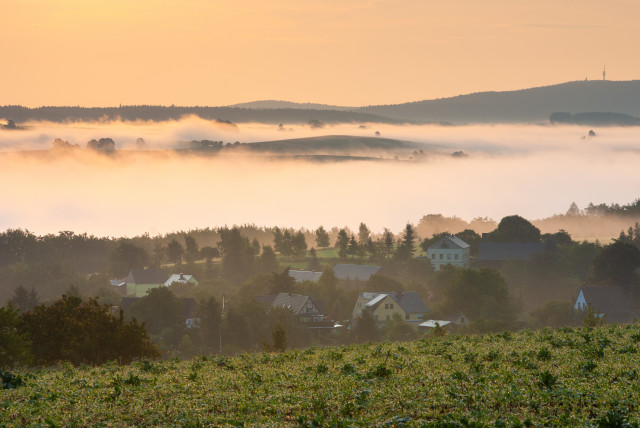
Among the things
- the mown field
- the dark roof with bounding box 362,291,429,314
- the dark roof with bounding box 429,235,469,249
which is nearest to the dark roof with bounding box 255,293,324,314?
the dark roof with bounding box 362,291,429,314

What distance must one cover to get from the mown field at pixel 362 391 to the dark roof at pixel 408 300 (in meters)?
104

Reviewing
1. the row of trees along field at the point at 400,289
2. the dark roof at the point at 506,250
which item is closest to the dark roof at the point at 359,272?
the row of trees along field at the point at 400,289

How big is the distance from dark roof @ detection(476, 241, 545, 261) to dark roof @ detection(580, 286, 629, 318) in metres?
41.3

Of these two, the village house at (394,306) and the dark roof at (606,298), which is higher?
the dark roof at (606,298)

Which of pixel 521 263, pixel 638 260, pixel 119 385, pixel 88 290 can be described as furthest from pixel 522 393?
pixel 88 290

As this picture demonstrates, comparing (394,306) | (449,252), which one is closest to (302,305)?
(394,306)

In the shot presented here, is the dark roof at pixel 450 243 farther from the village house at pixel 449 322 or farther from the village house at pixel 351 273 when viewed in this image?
the village house at pixel 449 322

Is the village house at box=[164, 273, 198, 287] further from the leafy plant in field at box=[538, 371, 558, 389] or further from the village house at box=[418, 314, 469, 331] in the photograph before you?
the leafy plant in field at box=[538, 371, 558, 389]

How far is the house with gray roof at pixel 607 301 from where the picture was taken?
122375mm

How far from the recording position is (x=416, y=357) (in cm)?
3319

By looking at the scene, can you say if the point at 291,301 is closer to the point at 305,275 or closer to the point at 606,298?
the point at 606,298

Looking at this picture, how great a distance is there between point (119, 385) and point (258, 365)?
21.4 ft

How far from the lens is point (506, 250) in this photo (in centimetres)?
17875

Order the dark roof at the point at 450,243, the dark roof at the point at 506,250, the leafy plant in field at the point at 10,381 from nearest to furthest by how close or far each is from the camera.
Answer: the leafy plant in field at the point at 10,381 → the dark roof at the point at 506,250 → the dark roof at the point at 450,243
